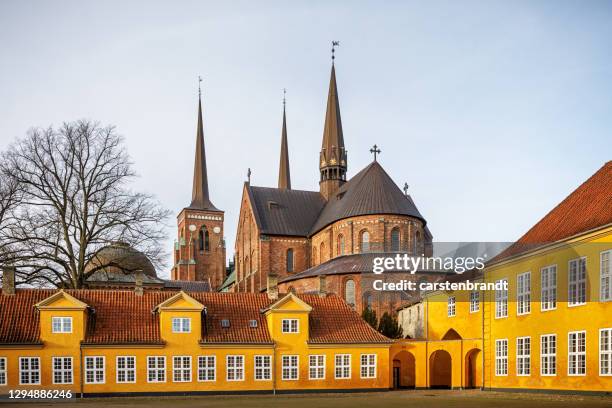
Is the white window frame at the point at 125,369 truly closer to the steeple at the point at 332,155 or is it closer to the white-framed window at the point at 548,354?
the white-framed window at the point at 548,354

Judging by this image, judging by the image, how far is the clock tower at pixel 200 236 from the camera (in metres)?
102

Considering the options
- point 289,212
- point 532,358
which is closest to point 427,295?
point 532,358

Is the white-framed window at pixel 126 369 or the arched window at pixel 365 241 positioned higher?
the arched window at pixel 365 241

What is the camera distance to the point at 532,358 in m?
31.6

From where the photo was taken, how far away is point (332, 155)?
260 feet

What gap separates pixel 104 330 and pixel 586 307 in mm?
22932

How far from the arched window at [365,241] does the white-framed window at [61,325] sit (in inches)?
1276

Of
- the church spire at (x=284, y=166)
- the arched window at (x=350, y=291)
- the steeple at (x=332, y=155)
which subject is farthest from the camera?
the church spire at (x=284, y=166)

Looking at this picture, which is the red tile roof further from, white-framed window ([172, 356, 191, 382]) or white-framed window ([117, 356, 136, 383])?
white-framed window ([172, 356, 191, 382])

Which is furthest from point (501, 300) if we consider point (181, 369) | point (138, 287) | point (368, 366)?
point (138, 287)

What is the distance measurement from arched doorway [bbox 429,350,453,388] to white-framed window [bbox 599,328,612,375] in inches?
689

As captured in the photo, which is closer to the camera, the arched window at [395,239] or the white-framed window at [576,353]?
the white-framed window at [576,353]

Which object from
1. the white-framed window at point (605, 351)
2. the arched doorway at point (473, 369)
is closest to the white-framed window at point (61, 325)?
the arched doorway at point (473, 369)

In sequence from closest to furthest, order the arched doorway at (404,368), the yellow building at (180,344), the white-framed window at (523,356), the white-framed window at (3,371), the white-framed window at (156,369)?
the white-framed window at (523,356) < the white-framed window at (3,371) < the yellow building at (180,344) < the white-framed window at (156,369) < the arched doorway at (404,368)
